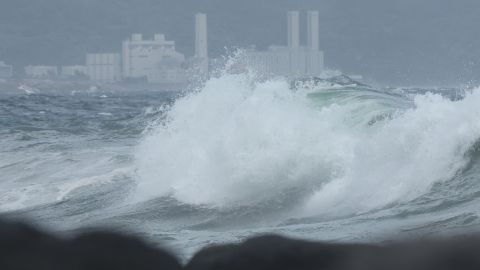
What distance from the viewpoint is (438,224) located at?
502cm

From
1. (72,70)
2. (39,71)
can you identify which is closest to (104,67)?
(72,70)

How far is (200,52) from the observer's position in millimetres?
101438

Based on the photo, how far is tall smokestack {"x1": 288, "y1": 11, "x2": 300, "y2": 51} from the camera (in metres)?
102

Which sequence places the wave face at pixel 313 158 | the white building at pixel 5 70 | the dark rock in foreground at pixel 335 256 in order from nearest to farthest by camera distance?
the dark rock in foreground at pixel 335 256, the wave face at pixel 313 158, the white building at pixel 5 70

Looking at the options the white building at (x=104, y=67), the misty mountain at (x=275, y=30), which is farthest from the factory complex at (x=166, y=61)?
the misty mountain at (x=275, y=30)

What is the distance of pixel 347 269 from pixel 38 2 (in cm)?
14385

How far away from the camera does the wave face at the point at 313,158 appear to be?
22.2ft

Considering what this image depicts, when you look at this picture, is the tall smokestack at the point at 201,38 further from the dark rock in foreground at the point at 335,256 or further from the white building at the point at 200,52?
the dark rock in foreground at the point at 335,256

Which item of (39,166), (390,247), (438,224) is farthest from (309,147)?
(390,247)

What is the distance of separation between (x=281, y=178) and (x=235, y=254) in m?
6.12

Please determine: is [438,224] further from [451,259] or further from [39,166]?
[39,166]

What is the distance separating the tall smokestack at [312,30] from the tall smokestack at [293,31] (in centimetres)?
188

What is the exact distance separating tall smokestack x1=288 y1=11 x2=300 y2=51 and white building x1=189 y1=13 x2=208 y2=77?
12.1 meters

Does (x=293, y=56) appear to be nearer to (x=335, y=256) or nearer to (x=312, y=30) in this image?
(x=312, y=30)
